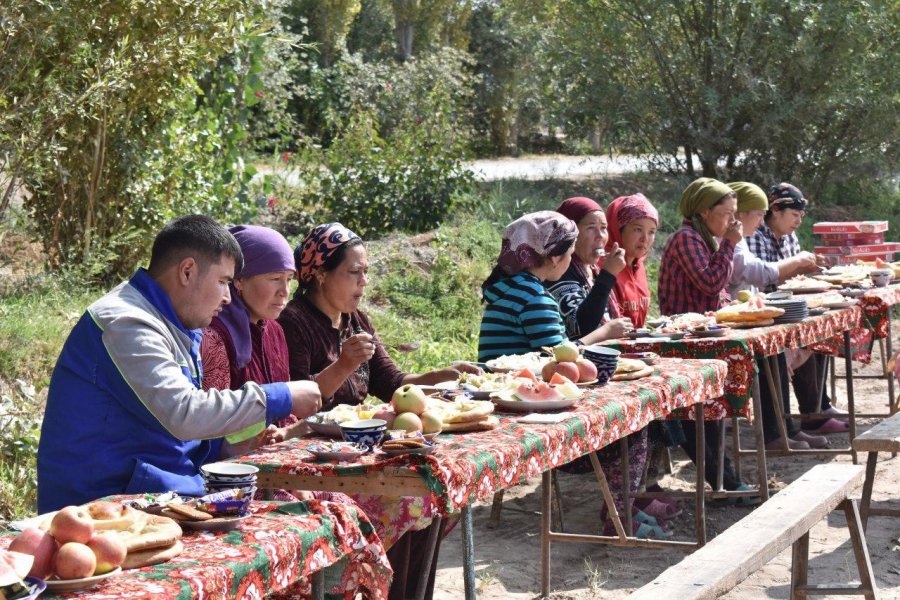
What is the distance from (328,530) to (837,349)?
17.8 ft

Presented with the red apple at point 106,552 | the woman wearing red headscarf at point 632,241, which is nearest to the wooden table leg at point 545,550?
the woman wearing red headscarf at point 632,241

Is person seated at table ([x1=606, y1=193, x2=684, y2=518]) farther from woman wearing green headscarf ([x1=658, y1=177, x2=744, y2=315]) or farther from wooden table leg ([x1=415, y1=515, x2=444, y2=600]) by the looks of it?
wooden table leg ([x1=415, y1=515, x2=444, y2=600])

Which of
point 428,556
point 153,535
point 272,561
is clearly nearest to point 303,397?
point 272,561

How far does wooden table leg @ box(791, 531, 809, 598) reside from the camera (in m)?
4.32

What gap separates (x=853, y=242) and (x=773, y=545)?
6557 mm

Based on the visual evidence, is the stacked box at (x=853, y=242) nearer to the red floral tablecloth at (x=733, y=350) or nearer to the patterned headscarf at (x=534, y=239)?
the red floral tablecloth at (x=733, y=350)

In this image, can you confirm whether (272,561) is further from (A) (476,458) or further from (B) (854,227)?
(B) (854,227)

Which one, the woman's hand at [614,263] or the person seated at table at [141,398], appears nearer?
the person seated at table at [141,398]

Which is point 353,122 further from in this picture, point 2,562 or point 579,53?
point 2,562

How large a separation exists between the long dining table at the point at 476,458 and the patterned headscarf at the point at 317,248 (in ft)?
3.29

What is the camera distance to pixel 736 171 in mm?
13984

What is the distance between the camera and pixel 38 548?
2311 millimetres

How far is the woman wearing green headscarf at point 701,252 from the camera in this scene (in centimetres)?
680

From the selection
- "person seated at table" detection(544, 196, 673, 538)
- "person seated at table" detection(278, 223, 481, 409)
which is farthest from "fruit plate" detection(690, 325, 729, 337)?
"person seated at table" detection(278, 223, 481, 409)
